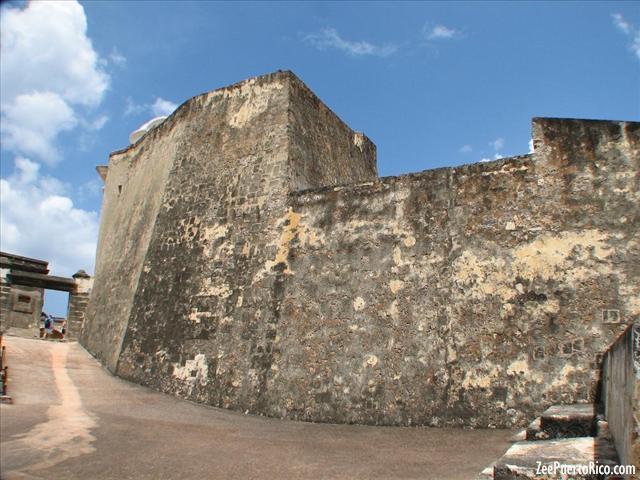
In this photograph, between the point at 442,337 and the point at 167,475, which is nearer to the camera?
the point at 167,475

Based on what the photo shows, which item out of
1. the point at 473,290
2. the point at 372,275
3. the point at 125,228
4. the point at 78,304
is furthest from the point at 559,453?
the point at 78,304

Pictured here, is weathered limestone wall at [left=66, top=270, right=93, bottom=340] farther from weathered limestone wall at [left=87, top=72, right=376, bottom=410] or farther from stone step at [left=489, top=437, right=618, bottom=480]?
stone step at [left=489, top=437, right=618, bottom=480]

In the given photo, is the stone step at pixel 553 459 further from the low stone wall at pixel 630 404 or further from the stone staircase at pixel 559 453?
the low stone wall at pixel 630 404

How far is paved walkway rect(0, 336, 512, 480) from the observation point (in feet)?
15.9

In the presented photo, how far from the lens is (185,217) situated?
11117 millimetres

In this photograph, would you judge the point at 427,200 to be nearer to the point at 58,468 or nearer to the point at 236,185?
the point at 236,185

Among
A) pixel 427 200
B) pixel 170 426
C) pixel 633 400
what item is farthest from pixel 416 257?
pixel 633 400

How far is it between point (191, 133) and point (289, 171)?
304 cm

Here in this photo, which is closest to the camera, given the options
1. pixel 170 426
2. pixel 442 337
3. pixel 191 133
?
pixel 170 426

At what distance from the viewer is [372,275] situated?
325 inches

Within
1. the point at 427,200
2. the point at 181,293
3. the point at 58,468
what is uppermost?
the point at 427,200

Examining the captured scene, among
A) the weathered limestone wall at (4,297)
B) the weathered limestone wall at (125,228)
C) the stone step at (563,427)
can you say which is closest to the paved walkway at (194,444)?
the stone step at (563,427)

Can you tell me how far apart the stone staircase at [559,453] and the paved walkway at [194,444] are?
0.72m

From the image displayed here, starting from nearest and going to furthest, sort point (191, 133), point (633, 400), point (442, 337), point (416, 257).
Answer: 1. point (633, 400)
2. point (442, 337)
3. point (416, 257)
4. point (191, 133)
